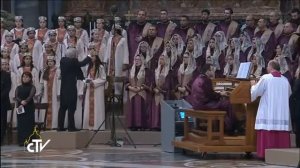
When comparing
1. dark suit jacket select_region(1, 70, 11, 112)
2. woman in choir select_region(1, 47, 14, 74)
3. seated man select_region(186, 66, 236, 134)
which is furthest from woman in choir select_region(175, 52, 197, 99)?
woman in choir select_region(1, 47, 14, 74)

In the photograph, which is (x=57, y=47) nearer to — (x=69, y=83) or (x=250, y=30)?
(x=69, y=83)

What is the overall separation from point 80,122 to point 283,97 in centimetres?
595

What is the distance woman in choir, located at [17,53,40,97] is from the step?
271 inches

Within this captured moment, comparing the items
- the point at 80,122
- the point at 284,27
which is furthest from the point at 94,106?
the point at 284,27

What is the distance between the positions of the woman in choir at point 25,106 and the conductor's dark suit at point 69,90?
0.63 metres

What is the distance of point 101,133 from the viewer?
2317 centimetres

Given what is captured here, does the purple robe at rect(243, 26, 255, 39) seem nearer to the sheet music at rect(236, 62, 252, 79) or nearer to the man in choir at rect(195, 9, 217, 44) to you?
the man in choir at rect(195, 9, 217, 44)

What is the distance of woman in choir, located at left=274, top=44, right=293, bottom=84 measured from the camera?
865 inches

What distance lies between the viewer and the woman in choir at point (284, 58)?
22.0 meters

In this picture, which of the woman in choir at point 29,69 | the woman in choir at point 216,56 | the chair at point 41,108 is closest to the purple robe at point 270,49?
the woman in choir at point 216,56

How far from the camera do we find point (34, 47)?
24047 mm

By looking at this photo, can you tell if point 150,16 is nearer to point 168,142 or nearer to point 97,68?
point 97,68

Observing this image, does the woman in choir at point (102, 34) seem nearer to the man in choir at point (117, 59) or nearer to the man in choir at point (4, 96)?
the man in choir at point (117, 59)

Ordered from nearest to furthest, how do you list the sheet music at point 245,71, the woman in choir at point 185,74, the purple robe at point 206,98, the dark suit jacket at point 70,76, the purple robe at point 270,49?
the purple robe at point 206,98, the sheet music at point 245,71, the dark suit jacket at point 70,76, the purple robe at point 270,49, the woman in choir at point 185,74
